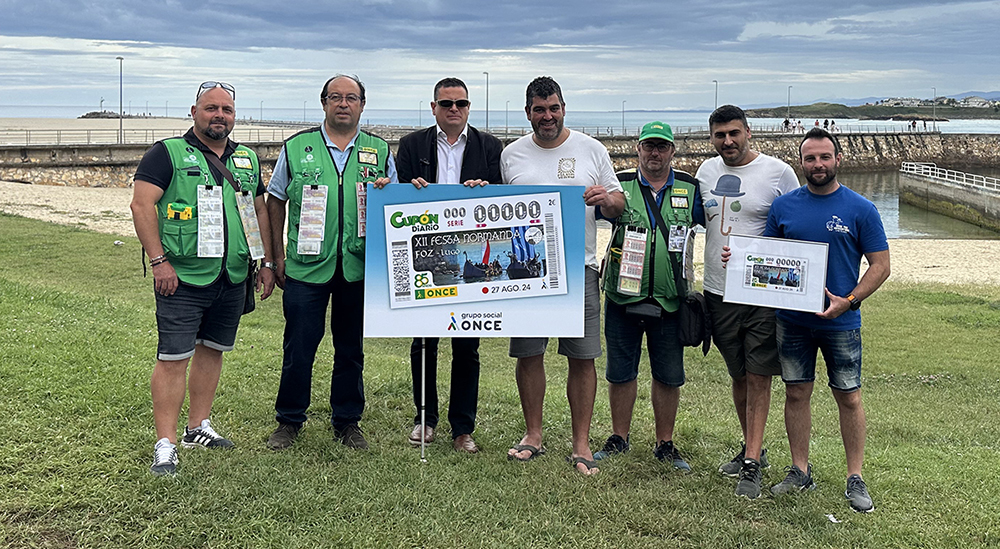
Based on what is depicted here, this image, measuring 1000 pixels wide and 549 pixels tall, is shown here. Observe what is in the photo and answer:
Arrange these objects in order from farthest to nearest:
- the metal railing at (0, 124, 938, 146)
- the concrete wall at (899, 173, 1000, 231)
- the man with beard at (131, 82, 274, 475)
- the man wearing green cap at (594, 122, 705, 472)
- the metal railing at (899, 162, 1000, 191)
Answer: the metal railing at (0, 124, 938, 146) → the metal railing at (899, 162, 1000, 191) → the concrete wall at (899, 173, 1000, 231) → the man wearing green cap at (594, 122, 705, 472) → the man with beard at (131, 82, 274, 475)

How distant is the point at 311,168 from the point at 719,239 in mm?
2741

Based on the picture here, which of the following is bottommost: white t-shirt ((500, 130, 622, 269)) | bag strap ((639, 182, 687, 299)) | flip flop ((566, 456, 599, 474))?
flip flop ((566, 456, 599, 474))

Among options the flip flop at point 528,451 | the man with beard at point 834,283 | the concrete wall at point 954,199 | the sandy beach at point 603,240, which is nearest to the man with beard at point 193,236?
the flip flop at point 528,451

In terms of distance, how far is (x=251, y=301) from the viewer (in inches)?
221

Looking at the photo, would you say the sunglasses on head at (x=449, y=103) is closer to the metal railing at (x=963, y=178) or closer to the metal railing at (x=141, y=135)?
the metal railing at (x=963, y=178)

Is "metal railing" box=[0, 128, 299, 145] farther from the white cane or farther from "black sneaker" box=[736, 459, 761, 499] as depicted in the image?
"black sneaker" box=[736, 459, 761, 499]

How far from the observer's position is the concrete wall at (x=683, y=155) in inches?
1689

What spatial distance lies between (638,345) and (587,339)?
452 millimetres

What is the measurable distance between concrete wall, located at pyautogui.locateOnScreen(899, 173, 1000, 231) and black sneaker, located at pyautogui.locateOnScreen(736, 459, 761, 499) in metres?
40.8

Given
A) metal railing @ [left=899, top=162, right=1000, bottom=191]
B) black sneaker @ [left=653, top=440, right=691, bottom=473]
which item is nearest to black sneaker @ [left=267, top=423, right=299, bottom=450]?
black sneaker @ [left=653, top=440, right=691, bottom=473]

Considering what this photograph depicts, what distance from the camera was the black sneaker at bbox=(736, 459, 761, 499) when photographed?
5.22 m

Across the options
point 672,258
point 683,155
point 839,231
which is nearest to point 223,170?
point 672,258

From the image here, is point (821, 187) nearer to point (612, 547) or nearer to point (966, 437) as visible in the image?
point (612, 547)

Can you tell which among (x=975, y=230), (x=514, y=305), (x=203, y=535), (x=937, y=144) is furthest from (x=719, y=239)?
(x=937, y=144)
